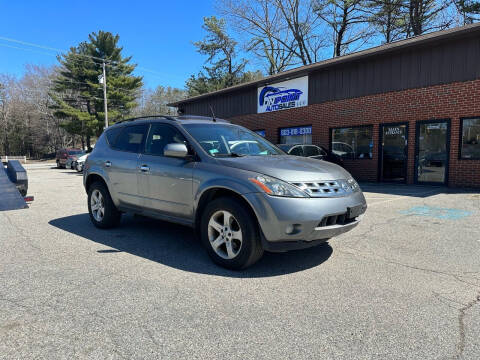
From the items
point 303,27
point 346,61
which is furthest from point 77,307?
point 303,27

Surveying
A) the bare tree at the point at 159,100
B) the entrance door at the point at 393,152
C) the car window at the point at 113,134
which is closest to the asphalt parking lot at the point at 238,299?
the car window at the point at 113,134

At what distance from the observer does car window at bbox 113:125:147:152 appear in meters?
5.09

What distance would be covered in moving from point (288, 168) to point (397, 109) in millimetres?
9599

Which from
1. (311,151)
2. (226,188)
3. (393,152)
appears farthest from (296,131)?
(226,188)

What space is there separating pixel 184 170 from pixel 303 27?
103 ft

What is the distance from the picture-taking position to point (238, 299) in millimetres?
3059

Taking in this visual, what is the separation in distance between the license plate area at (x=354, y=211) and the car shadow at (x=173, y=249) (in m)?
0.71

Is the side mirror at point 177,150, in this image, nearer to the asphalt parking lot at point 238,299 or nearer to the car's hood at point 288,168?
the car's hood at point 288,168

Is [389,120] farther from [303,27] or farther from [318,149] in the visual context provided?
[303,27]

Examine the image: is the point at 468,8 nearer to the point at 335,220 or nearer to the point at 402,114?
the point at 402,114

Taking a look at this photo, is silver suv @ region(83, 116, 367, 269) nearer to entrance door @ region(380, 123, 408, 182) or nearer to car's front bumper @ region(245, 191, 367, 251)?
car's front bumper @ region(245, 191, 367, 251)

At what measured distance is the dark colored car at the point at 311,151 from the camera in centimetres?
1194

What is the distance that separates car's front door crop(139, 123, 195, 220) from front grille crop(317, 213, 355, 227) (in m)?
1.61

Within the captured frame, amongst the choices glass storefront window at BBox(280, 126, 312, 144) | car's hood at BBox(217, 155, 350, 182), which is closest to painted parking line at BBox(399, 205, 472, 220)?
car's hood at BBox(217, 155, 350, 182)
